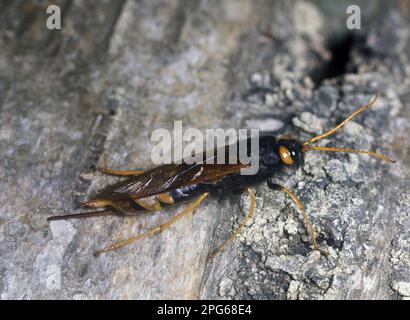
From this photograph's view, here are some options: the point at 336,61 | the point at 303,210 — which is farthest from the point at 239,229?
the point at 336,61

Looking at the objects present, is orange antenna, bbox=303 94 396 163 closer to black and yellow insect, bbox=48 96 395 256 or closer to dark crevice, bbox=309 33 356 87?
black and yellow insect, bbox=48 96 395 256

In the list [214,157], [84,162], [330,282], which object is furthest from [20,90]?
[330,282]

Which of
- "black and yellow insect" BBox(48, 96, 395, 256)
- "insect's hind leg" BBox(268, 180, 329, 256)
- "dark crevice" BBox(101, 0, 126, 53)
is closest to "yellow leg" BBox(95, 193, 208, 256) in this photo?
"black and yellow insect" BBox(48, 96, 395, 256)

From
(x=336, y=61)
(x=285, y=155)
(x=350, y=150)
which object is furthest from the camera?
(x=336, y=61)

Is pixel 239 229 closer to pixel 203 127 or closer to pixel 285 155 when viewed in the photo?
pixel 285 155
